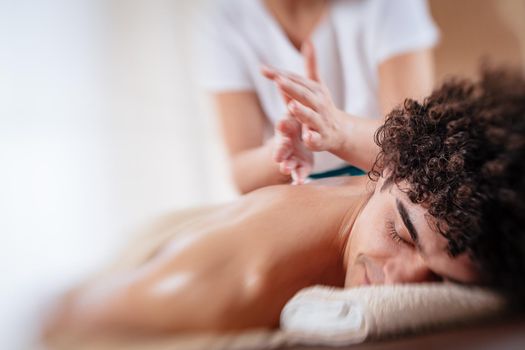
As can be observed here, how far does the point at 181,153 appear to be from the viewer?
0.76 metres

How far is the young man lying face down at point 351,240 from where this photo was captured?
68cm

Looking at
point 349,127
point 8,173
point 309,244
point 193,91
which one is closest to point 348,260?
point 309,244

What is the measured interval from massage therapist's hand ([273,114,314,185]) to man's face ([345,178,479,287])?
9 cm

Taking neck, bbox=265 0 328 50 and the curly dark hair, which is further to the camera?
neck, bbox=265 0 328 50

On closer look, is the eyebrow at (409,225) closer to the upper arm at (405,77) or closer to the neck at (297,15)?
the upper arm at (405,77)

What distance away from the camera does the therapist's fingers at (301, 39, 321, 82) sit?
2.46 feet

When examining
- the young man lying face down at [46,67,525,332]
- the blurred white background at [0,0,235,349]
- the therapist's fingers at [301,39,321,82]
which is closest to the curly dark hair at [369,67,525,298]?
the young man lying face down at [46,67,525,332]

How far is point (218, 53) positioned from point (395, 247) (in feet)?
1.11

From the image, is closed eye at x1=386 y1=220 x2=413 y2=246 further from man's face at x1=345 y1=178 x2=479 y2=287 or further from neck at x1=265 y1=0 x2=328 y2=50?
neck at x1=265 y1=0 x2=328 y2=50

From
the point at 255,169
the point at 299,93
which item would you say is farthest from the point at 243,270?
the point at 299,93

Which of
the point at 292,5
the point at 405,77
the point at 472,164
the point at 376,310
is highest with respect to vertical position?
the point at 292,5

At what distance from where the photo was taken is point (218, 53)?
771 millimetres

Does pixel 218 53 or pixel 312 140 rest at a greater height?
pixel 218 53

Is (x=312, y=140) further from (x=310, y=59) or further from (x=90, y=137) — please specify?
(x=90, y=137)
